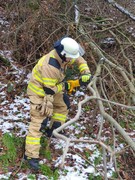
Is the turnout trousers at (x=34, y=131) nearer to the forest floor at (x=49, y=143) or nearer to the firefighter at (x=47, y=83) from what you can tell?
the firefighter at (x=47, y=83)

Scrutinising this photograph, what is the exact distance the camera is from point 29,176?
411cm

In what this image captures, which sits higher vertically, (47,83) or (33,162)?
(47,83)

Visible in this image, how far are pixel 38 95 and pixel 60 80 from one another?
0.36 m

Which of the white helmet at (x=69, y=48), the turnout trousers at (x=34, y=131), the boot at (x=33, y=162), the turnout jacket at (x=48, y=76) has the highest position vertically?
the white helmet at (x=69, y=48)

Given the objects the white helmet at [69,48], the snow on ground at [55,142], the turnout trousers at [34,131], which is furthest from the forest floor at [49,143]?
→ the white helmet at [69,48]

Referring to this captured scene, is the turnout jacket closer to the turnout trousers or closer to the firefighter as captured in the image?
the firefighter

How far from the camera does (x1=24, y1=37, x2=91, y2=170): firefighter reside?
3850mm

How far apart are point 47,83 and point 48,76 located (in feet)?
0.29

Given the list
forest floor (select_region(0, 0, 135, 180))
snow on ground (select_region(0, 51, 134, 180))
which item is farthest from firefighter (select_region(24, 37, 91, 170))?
snow on ground (select_region(0, 51, 134, 180))

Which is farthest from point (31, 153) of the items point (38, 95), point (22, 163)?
point (38, 95)

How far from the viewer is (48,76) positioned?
12.6ft

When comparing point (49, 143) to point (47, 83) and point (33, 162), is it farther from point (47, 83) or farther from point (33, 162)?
point (47, 83)

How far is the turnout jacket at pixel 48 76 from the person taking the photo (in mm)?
3844

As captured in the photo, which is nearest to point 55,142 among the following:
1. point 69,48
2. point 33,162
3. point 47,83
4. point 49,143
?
point 49,143
